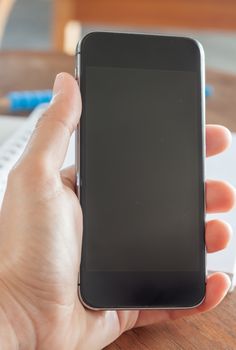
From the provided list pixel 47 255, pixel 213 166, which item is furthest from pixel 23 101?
pixel 47 255

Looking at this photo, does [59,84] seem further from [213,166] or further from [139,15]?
[139,15]

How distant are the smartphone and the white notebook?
63 millimetres

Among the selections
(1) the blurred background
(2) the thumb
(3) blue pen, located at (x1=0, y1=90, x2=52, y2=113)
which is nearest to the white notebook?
(3) blue pen, located at (x1=0, y1=90, x2=52, y2=113)

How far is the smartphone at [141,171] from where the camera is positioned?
51cm

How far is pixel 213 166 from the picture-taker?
700mm

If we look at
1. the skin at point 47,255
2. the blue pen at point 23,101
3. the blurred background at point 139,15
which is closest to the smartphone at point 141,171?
the skin at point 47,255

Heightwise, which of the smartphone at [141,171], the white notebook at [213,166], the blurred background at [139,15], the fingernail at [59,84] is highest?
the fingernail at [59,84]

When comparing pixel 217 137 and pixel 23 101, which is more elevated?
pixel 217 137

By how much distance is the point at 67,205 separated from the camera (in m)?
0.50

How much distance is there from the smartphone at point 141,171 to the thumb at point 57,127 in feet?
0.06

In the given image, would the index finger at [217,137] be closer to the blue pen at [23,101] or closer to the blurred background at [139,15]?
the blue pen at [23,101]

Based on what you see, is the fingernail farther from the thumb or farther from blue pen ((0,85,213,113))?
blue pen ((0,85,213,113))

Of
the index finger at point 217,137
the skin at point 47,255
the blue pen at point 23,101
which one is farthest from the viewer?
the blue pen at point 23,101

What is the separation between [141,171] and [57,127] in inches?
3.5
